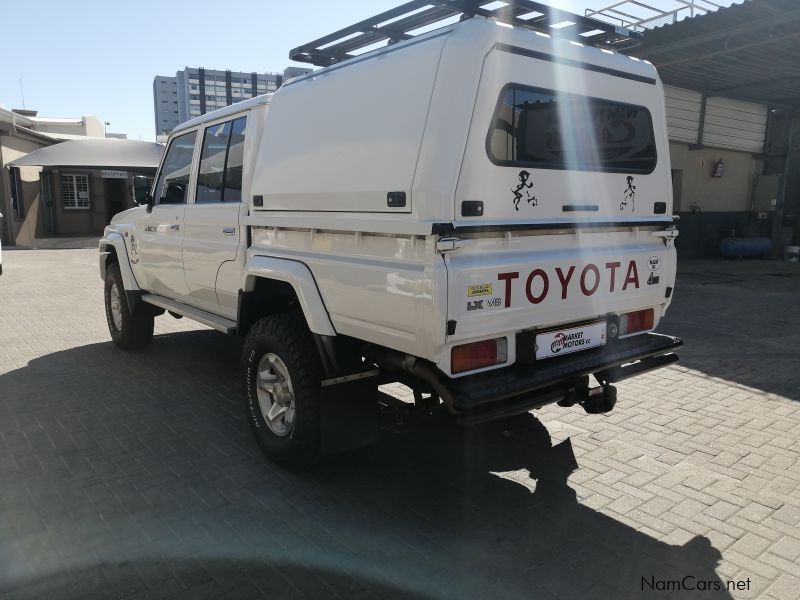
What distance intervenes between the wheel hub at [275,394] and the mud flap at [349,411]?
326 mm

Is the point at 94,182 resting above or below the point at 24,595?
above

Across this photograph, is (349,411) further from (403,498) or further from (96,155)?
(96,155)

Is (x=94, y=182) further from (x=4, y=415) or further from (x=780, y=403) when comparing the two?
(x=780, y=403)

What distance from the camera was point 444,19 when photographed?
3391 mm

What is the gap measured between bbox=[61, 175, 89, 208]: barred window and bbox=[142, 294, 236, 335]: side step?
22.0 meters

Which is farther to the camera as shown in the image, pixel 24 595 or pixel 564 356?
pixel 564 356

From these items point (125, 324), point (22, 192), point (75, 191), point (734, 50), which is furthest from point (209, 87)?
point (125, 324)

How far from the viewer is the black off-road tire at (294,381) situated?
351cm

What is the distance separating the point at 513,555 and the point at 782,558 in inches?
A: 50.3

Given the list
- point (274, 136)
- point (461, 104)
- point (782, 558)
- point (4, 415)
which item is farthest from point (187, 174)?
point (782, 558)

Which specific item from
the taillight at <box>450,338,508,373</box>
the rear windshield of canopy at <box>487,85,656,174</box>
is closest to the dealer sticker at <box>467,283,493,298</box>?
the taillight at <box>450,338,508,373</box>

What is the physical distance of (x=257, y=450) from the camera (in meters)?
4.14

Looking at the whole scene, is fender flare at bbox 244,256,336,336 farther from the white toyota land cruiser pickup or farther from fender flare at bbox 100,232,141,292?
fender flare at bbox 100,232,141,292

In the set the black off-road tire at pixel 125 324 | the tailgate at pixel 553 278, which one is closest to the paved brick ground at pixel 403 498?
the black off-road tire at pixel 125 324
